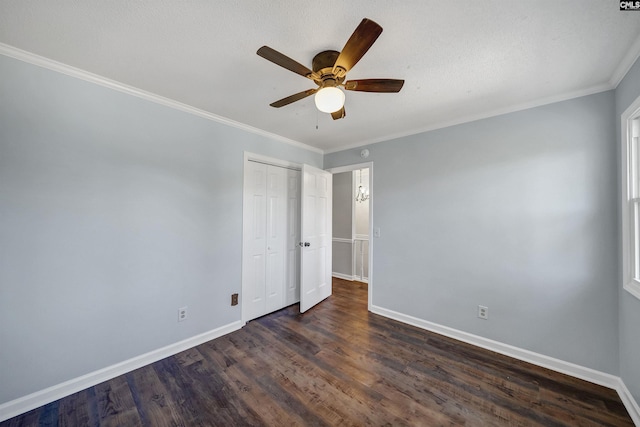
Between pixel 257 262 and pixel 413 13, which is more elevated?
pixel 413 13

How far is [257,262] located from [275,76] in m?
2.10

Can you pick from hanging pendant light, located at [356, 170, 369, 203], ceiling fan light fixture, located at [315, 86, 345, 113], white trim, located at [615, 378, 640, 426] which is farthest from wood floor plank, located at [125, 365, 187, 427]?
hanging pendant light, located at [356, 170, 369, 203]

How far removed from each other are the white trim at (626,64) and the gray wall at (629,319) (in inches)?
1.2

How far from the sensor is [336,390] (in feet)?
5.81

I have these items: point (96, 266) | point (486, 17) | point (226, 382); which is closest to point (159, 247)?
point (96, 266)

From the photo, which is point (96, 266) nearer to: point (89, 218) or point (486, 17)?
point (89, 218)

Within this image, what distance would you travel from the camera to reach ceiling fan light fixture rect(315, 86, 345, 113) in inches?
55.6

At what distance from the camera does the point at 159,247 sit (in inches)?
83.5

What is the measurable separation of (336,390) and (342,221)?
337 centimetres

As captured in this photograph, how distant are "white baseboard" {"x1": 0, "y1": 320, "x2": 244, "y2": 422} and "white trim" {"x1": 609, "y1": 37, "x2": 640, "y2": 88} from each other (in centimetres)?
400

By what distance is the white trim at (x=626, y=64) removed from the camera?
143 centimetres

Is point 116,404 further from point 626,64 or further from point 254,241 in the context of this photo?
point 626,64

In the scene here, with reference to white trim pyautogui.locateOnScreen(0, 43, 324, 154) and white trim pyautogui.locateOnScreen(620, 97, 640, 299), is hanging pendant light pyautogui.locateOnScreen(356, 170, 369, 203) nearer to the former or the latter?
white trim pyautogui.locateOnScreen(0, 43, 324, 154)

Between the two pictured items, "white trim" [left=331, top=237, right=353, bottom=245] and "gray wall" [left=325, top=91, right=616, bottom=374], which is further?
"white trim" [left=331, top=237, right=353, bottom=245]
